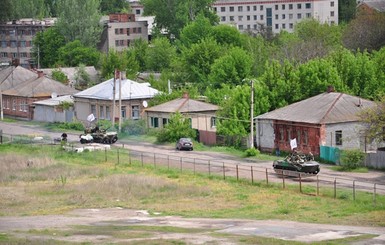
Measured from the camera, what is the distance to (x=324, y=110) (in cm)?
7438

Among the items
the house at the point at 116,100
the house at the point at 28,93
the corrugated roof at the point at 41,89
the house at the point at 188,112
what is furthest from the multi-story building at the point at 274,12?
the house at the point at 188,112

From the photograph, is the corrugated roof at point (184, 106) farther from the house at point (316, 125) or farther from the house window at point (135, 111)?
the house at point (316, 125)

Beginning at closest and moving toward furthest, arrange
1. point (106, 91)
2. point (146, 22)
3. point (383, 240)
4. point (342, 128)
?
point (383, 240), point (342, 128), point (106, 91), point (146, 22)

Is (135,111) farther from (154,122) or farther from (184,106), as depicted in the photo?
(184,106)

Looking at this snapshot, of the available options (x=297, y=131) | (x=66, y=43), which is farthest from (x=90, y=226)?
(x=66, y=43)

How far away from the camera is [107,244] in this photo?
45969mm

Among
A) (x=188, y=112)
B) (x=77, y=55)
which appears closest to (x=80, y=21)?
(x=77, y=55)

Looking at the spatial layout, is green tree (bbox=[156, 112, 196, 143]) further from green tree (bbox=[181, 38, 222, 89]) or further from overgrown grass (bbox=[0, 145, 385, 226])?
green tree (bbox=[181, 38, 222, 89])

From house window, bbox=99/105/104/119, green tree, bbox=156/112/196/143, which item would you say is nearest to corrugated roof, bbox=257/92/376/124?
green tree, bbox=156/112/196/143

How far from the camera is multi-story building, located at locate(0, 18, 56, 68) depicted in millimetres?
157750

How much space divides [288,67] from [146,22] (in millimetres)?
82891

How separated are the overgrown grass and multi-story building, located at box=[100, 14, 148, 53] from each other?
283 feet

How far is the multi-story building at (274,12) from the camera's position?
586 ft

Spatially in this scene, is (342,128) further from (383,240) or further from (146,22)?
(146,22)
